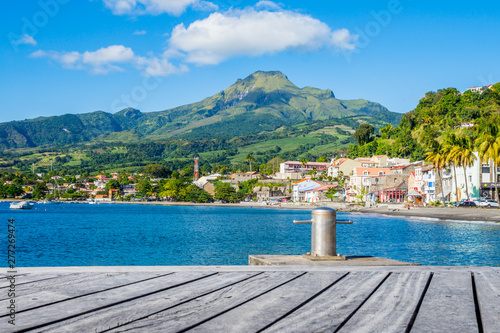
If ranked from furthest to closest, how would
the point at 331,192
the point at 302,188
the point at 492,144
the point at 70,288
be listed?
the point at 302,188 → the point at 331,192 → the point at 492,144 → the point at 70,288

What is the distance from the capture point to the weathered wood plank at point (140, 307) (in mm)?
3846

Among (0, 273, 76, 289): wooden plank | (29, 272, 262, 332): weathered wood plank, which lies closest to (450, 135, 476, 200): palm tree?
(29, 272, 262, 332): weathered wood plank

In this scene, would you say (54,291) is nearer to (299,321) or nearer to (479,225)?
(299,321)

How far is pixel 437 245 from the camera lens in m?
35.9

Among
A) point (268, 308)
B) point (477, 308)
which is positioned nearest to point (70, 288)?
point (268, 308)

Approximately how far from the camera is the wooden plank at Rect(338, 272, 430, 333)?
393 centimetres

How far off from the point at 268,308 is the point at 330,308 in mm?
565

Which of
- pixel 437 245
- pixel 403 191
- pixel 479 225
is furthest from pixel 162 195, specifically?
pixel 437 245

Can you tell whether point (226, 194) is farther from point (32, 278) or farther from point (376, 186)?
point (32, 278)

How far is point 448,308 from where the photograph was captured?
14.7 feet

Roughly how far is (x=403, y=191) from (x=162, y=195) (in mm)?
112152

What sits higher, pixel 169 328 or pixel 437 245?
pixel 169 328

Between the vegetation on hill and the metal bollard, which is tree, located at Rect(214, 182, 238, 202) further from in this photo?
the metal bollard

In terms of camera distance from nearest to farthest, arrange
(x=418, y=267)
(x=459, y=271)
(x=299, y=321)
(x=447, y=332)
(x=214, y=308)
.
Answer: (x=447, y=332) < (x=299, y=321) < (x=214, y=308) < (x=459, y=271) < (x=418, y=267)
